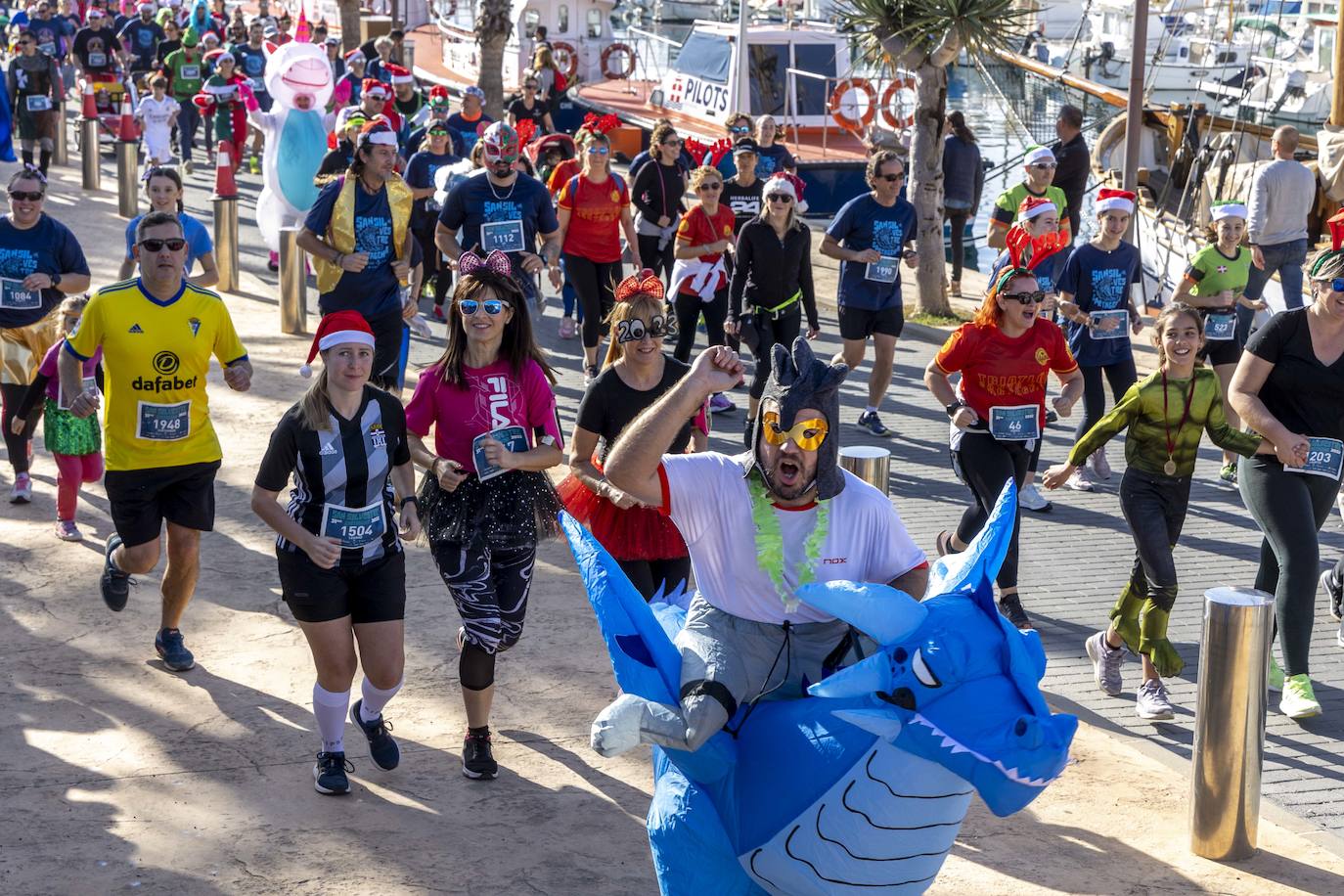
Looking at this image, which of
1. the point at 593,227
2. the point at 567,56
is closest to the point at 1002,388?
the point at 593,227

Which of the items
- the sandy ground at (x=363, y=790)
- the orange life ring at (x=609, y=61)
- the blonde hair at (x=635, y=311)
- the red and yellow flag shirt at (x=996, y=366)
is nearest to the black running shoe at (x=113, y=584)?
the sandy ground at (x=363, y=790)

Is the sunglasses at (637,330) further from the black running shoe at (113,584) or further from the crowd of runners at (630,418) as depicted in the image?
the black running shoe at (113,584)

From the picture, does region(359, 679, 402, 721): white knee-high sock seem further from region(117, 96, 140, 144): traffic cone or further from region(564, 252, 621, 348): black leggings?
region(117, 96, 140, 144): traffic cone

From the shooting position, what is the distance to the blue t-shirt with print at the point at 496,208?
11.3 meters

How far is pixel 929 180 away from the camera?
1580 cm

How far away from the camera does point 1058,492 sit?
11.0 m

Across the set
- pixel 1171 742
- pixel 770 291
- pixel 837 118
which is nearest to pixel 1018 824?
pixel 1171 742

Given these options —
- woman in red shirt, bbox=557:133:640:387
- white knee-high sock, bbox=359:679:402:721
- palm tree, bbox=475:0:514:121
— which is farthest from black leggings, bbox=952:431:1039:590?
palm tree, bbox=475:0:514:121

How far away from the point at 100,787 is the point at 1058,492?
658cm

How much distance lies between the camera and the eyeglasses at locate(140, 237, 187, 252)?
24.3 ft

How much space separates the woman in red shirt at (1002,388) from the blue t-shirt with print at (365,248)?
3466 millimetres

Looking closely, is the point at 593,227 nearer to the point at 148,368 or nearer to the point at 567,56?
the point at 148,368

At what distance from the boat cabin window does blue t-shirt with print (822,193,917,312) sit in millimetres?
15099

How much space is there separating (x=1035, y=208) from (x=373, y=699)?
22.4ft
